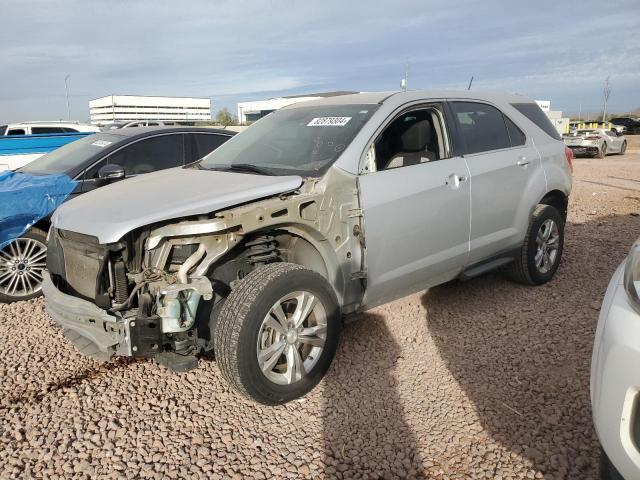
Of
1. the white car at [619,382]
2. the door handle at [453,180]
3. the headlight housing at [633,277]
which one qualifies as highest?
the door handle at [453,180]

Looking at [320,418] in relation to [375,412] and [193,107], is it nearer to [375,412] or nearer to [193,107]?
[375,412]

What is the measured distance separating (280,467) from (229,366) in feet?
1.90

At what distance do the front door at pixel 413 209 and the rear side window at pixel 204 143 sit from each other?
9.72 feet

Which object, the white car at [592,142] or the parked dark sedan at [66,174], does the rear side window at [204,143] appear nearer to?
the parked dark sedan at [66,174]

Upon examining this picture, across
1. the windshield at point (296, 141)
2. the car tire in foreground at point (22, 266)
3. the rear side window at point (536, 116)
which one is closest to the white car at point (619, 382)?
the windshield at point (296, 141)

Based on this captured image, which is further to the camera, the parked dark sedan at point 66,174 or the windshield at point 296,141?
the parked dark sedan at point 66,174

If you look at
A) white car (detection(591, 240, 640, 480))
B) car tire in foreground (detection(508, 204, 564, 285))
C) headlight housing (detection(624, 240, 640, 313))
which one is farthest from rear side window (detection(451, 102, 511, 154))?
white car (detection(591, 240, 640, 480))

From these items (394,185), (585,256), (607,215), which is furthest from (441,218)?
(607,215)

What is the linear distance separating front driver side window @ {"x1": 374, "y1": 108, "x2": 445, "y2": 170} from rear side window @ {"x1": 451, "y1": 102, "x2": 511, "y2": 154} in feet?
0.72

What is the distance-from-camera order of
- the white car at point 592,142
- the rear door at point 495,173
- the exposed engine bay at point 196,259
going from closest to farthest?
1. the exposed engine bay at point 196,259
2. the rear door at point 495,173
3. the white car at point 592,142

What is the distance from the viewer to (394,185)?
363 centimetres

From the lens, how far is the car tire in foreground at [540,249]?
15.9 feet

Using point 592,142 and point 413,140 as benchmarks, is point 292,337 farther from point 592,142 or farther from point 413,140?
point 592,142

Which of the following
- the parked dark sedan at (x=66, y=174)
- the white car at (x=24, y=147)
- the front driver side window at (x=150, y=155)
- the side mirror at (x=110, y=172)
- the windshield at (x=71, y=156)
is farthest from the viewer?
the white car at (x=24, y=147)
